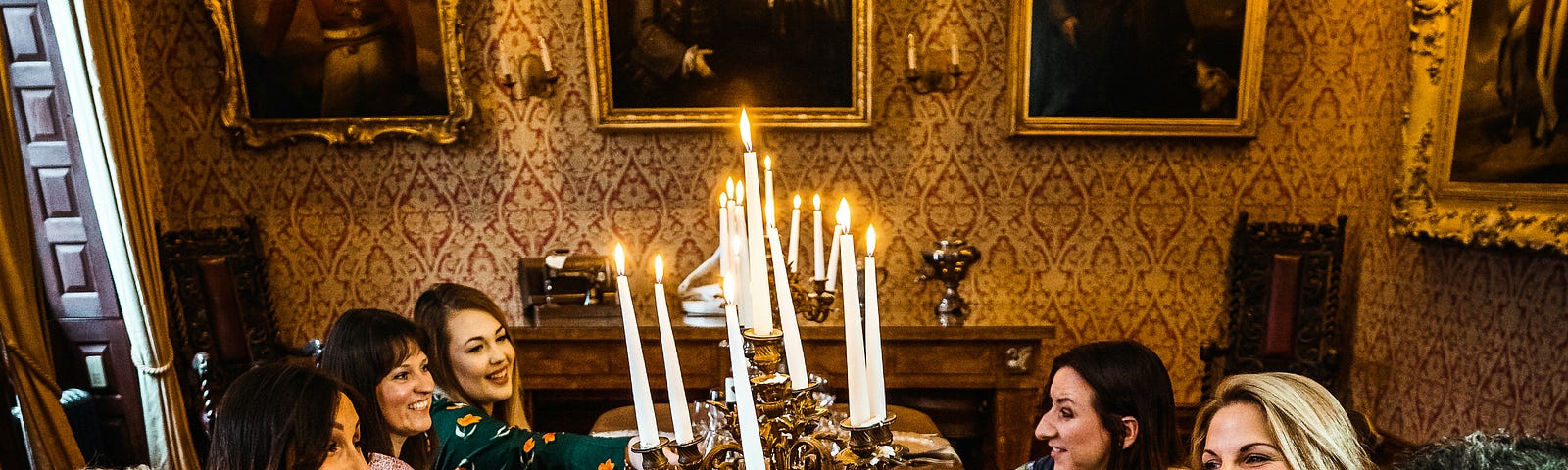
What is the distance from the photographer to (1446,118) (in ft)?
10.3

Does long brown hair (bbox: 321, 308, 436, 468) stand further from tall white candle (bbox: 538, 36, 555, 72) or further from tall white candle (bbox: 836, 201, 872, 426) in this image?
tall white candle (bbox: 538, 36, 555, 72)

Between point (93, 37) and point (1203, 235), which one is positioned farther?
point (1203, 235)

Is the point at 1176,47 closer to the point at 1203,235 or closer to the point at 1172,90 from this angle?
the point at 1172,90

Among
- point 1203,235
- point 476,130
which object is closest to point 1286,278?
point 1203,235

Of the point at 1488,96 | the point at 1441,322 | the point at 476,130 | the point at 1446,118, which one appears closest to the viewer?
the point at 1488,96

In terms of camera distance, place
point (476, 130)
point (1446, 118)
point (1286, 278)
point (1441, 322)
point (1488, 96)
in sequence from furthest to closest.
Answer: point (476, 130) < point (1286, 278) < point (1441, 322) < point (1446, 118) < point (1488, 96)

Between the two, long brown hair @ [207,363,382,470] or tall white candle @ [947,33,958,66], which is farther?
tall white candle @ [947,33,958,66]

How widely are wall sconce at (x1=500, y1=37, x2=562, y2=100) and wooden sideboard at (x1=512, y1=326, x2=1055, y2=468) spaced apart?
1.27 m

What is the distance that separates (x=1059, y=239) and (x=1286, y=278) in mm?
1071

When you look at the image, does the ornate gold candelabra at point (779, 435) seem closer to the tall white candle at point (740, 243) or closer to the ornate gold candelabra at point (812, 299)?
the tall white candle at point (740, 243)

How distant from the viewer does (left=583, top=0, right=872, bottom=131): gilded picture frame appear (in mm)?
3832

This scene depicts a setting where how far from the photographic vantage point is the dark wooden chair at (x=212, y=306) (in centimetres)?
359

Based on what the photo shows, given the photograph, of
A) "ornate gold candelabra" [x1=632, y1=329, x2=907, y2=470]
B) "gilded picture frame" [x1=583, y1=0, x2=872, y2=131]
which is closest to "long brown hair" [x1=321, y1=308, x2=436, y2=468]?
"ornate gold candelabra" [x1=632, y1=329, x2=907, y2=470]

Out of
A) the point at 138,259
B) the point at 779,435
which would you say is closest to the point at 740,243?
the point at 779,435
